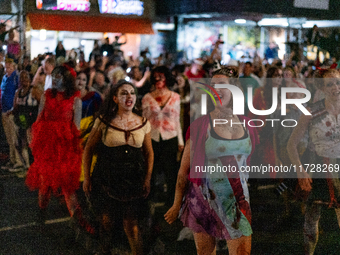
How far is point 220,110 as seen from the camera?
12.5 feet

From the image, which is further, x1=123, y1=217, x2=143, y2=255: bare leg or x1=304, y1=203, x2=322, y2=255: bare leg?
x1=304, y1=203, x2=322, y2=255: bare leg

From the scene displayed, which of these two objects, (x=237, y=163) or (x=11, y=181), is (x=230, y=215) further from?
(x=11, y=181)

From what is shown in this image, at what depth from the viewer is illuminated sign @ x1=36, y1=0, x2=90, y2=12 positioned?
784 inches

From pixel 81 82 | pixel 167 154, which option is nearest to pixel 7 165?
pixel 81 82

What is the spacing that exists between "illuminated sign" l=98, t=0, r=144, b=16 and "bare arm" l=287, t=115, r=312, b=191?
18397 mm

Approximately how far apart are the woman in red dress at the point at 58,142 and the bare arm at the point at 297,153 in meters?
2.44

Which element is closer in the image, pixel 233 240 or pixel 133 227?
pixel 233 240

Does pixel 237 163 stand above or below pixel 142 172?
above

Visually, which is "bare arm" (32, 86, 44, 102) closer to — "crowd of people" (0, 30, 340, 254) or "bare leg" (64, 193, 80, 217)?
"crowd of people" (0, 30, 340, 254)

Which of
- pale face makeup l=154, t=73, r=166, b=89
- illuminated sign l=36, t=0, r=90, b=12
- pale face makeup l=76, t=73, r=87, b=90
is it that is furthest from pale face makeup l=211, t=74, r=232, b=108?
illuminated sign l=36, t=0, r=90, b=12

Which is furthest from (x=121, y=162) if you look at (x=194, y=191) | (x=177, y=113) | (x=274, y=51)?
(x=274, y=51)

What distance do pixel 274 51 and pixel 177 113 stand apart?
36.9 ft

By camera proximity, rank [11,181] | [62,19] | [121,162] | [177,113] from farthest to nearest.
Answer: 1. [62,19]
2. [11,181]
3. [177,113]
4. [121,162]

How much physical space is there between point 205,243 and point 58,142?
8.20 ft
